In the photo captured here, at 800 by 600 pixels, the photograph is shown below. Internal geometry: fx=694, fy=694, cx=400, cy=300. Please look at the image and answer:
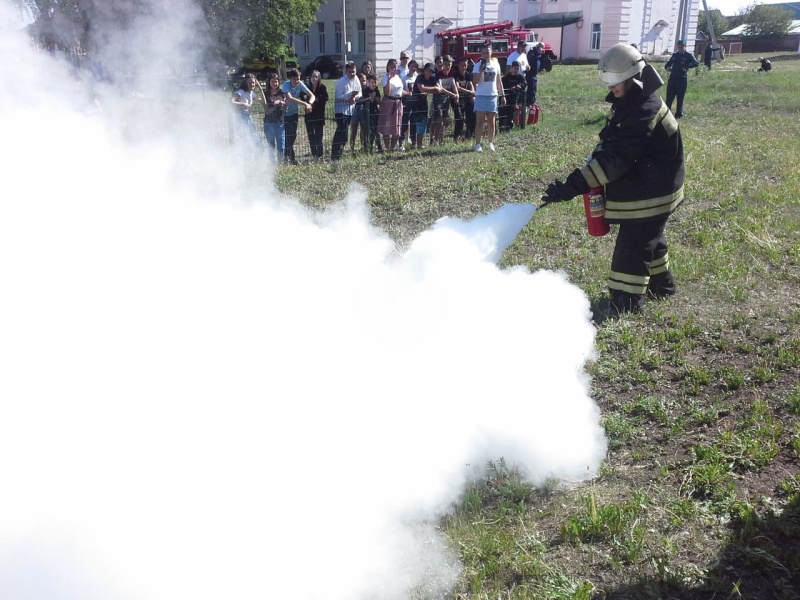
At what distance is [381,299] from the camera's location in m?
4.51

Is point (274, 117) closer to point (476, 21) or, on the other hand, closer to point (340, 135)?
point (340, 135)

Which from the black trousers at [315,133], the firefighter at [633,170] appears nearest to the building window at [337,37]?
the black trousers at [315,133]

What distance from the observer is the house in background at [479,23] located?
36375 millimetres

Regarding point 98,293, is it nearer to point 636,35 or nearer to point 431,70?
point 431,70

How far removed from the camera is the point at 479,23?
132ft

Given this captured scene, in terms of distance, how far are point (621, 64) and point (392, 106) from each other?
25.7 feet

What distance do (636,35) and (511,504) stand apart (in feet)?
160

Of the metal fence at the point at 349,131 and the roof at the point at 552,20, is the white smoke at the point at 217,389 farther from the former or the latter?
the roof at the point at 552,20

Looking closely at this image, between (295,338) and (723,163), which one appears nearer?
(295,338)

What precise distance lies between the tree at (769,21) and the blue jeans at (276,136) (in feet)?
205

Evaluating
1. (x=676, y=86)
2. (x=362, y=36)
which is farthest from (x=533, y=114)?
(x=362, y=36)

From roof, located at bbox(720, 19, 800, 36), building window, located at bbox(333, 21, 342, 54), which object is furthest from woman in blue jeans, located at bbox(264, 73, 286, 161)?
roof, located at bbox(720, 19, 800, 36)

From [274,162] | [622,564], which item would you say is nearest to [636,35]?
[274,162]

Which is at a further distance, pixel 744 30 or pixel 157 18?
pixel 744 30
